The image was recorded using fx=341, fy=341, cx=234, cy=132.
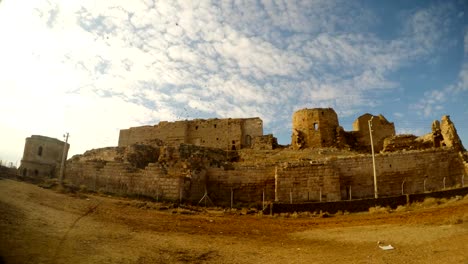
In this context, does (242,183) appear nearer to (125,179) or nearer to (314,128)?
(125,179)

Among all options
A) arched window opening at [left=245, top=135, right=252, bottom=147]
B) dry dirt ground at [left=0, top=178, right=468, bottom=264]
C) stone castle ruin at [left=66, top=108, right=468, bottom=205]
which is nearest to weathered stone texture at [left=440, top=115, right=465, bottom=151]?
stone castle ruin at [left=66, top=108, right=468, bottom=205]

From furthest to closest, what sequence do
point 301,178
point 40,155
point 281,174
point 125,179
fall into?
point 40,155, point 125,179, point 281,174, point 301,178

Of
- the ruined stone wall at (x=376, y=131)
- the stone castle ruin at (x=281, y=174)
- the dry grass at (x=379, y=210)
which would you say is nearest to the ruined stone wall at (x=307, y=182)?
the stone castle ruin at (x=281, y=174)

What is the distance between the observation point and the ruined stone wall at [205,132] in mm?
33844

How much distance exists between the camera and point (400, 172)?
18.1 meters

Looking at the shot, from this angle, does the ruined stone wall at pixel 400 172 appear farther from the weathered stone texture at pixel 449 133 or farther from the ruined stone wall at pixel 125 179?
the ruined stone wall at pixel 125 179

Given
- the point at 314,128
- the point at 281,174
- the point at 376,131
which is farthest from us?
the point at 376,131

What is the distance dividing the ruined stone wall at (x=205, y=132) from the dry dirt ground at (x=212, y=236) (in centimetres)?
1977

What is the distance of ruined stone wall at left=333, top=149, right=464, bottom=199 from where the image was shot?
696 inches

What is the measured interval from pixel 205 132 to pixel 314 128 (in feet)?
36.2

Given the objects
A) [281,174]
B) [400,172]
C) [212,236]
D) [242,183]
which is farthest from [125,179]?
[400,172]

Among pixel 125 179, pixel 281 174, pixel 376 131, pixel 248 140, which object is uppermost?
pixel 376 131

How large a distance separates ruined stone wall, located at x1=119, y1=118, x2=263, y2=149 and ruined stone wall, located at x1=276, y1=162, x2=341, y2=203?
14943 mm

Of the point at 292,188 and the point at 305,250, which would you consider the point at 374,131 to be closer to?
the point at 292,188
